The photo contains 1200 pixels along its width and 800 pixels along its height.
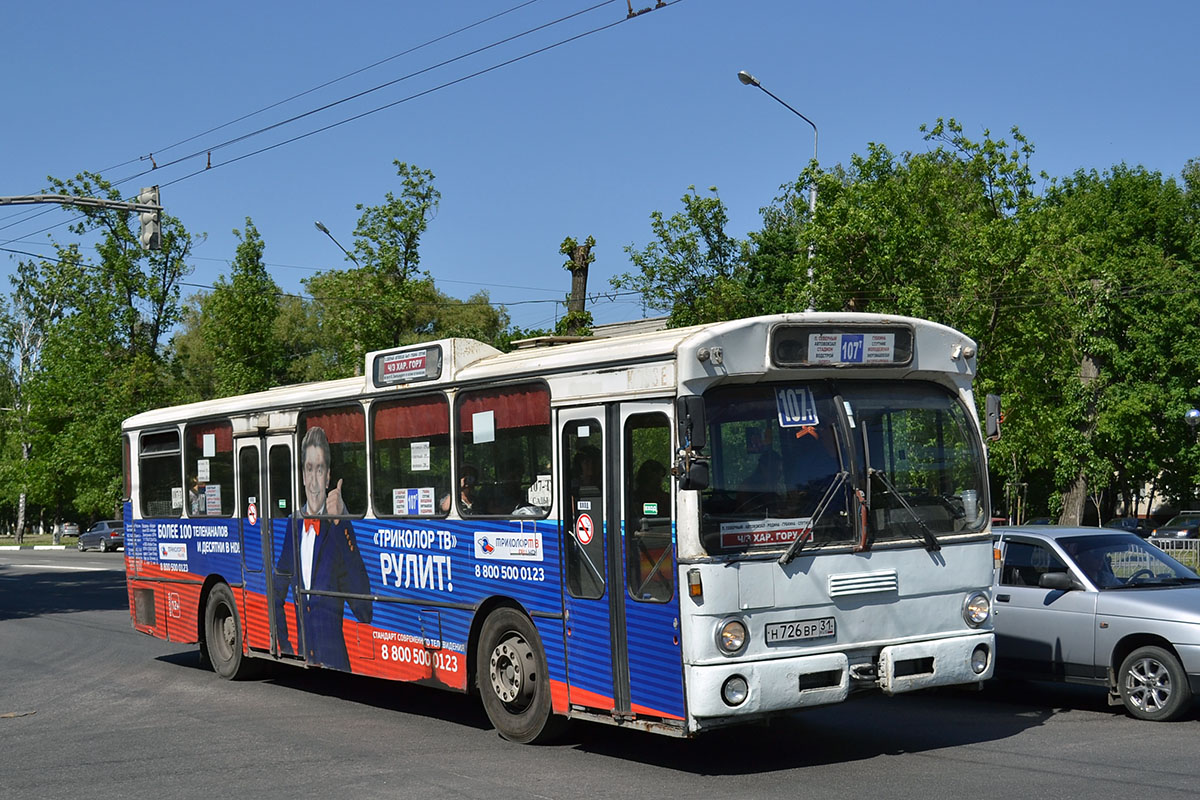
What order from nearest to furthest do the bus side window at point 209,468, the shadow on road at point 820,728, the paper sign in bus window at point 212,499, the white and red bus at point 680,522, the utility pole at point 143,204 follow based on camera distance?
the white and red bus at point 680,522 → the shadow on road at point 820,728 → the bus side window at point 209,468 → the paper sign in bus window at point 212,499 → the utility pole at point 143,204

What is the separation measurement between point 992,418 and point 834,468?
1634mm

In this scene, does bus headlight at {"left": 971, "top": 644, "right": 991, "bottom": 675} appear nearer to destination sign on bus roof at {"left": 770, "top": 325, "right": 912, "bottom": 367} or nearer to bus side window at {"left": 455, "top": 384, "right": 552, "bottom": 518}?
destination sign on bus roof at {"left": 770, "top": 325, "right": 912, "bottom": 367}

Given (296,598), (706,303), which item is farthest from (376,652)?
(706,303)

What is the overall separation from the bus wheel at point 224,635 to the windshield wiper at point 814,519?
25.0 feet

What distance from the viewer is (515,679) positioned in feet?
32.5

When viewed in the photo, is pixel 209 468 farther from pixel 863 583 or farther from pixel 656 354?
pixel 863 583

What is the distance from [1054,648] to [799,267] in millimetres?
18151

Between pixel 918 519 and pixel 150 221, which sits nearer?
pixel 918 519

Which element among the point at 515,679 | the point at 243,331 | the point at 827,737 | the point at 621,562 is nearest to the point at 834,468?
the point at 621,562

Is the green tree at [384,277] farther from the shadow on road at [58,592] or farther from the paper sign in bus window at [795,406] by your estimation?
the paper sign in bus window at [795,406]

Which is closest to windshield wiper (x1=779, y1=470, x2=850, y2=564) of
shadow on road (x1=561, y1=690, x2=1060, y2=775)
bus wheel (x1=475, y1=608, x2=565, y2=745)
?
shadow on road (x1=561, y1=690, x2=1060, y2=775)

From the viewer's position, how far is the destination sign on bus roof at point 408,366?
11078mm

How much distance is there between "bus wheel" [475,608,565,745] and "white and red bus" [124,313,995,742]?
2 cm

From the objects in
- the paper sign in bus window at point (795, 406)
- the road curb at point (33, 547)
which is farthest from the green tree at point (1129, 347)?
the road curb at point (33, 547)
